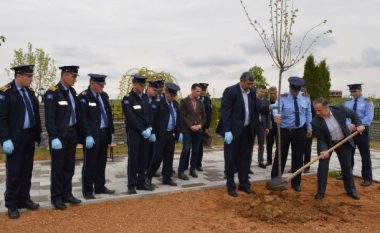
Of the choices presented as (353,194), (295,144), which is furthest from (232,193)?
(353,194)

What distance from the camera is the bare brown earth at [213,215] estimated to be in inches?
185

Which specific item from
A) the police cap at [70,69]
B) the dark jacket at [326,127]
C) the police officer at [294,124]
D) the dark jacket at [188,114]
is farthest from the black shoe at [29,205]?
the dark jacket at [326,127]

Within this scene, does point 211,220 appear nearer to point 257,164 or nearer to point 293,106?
point 293,106

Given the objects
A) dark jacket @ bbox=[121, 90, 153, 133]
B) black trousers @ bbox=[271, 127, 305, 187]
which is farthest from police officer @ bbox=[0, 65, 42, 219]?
black trousers @ bbox=[271, 127, 305, 187]

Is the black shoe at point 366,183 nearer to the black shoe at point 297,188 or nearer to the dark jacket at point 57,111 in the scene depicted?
the black shoe at point 297,188

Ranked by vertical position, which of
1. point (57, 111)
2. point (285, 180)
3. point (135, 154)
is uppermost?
point (57, 111)

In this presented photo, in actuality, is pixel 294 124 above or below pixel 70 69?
below

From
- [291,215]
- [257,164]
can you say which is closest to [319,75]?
[257,164]

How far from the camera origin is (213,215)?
5.21 m

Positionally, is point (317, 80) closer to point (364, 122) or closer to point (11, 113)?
point (364, 122)

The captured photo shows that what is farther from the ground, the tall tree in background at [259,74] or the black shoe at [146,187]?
the tall tree in background at [259,74]

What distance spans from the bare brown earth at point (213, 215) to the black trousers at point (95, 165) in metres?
0.42

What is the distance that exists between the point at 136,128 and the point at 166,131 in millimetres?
895

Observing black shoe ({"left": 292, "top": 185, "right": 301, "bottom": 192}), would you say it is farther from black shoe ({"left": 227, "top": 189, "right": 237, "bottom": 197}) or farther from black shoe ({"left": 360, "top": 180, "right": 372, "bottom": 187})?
black shoe ({"left": 360, "top": 180, "right": 372, "bottom": 187})
